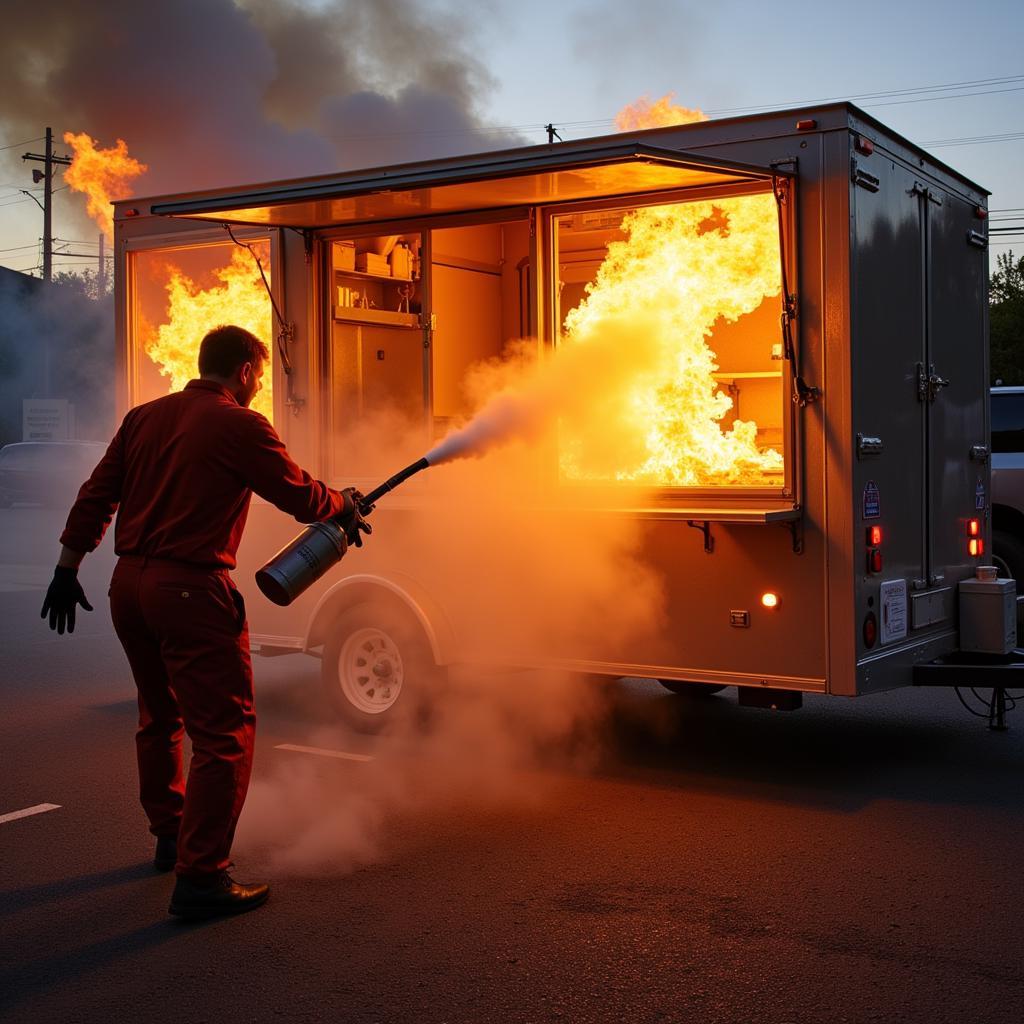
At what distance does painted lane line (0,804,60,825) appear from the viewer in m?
6.31

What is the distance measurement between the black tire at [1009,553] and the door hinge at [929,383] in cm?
439

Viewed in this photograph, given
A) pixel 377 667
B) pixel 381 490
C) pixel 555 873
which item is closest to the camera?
pixel 555 873

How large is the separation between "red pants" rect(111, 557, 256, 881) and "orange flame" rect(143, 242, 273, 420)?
146 inches

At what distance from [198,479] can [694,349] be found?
337cm

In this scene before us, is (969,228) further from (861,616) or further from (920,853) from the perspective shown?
(920,853)

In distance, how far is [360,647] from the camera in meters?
8.10

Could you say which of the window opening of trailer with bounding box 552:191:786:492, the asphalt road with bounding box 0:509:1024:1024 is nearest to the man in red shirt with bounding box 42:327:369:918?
→ the asphalt road with bounding box 0:509:1024:1024

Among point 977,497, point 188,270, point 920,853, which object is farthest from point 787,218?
point 188,270

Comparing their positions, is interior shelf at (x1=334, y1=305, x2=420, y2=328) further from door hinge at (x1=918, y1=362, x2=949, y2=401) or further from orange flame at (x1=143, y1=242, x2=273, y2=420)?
door hinge at (x1=918, y1=362, x2=949, y2=401)

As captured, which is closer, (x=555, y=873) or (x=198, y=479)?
(x=198, y=479)

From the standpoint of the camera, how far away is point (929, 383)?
720cm

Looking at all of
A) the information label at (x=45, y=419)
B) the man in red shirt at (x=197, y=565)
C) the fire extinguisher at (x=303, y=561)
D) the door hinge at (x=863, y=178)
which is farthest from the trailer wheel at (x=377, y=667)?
the information label at (x=45, y=419)

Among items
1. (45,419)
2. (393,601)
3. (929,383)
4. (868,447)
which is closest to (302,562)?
(393,601)

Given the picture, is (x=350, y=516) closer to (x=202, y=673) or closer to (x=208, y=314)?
(x=202, y=673)
